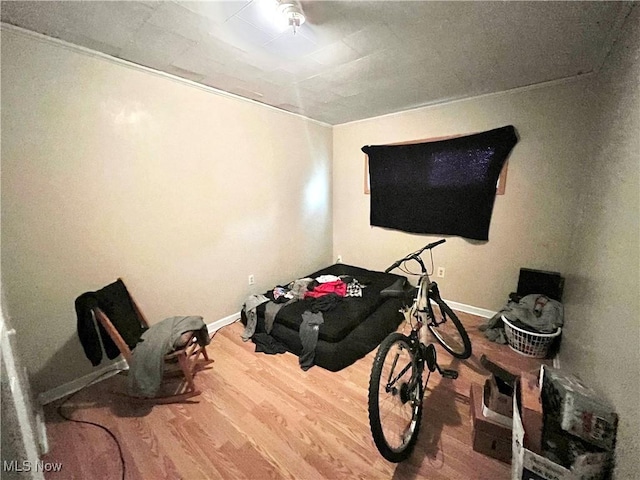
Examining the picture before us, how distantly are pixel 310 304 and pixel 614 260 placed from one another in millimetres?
2060

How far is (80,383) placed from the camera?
1843 millimetres

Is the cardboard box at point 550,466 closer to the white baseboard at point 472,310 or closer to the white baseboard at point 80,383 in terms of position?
the white baseboard at point 472,310

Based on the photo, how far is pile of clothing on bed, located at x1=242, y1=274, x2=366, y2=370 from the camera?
214cm

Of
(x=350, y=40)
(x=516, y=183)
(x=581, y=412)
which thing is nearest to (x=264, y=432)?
(x=581, y=412)

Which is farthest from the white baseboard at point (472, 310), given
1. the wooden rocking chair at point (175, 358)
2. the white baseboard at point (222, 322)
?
the wooden rocking chair at point (175, 358)

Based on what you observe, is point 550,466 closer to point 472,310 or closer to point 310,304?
point 310,304

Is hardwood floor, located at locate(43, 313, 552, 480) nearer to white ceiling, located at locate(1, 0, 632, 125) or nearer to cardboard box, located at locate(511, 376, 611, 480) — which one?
cardboard box, located at locate(511, 376, 611, 480)

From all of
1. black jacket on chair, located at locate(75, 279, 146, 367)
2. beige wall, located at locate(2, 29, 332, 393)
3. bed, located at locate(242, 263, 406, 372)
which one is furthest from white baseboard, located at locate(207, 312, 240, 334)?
black jacket on chair, located at locate(75, 279, 146, 367)

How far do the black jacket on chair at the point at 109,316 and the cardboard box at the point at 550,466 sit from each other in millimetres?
2278

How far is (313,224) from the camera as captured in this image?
11.9 ft

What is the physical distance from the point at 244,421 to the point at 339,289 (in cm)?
154

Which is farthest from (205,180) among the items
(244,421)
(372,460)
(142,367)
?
(372,460)

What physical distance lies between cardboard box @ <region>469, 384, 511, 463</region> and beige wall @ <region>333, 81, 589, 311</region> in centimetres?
174

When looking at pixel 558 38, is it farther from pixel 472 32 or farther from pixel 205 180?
pixel 205 180
